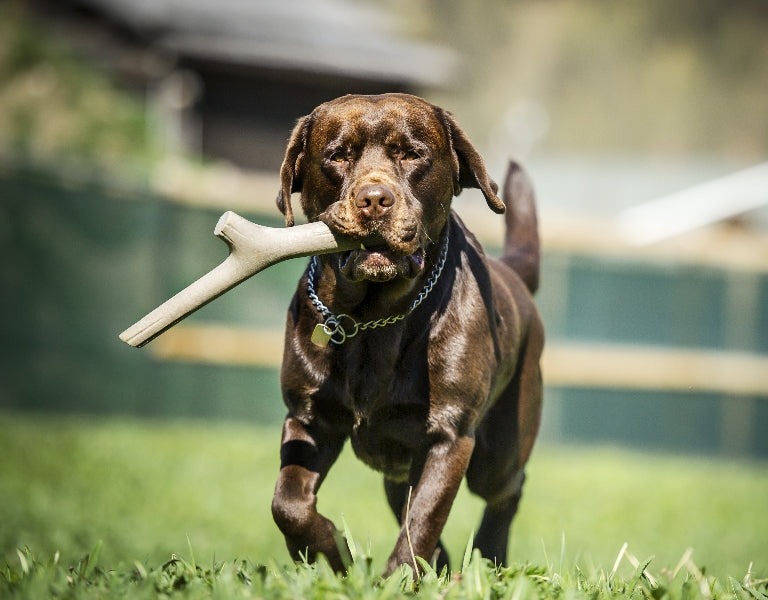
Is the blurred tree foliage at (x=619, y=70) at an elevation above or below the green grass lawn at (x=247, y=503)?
above

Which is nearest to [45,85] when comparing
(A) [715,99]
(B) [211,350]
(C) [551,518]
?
(B) [211,350]

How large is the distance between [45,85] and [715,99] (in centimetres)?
11488

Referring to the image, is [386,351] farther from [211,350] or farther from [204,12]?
→ [204,12]

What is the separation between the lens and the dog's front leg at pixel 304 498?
3.57 m

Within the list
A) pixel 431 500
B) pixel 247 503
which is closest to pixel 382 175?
pixel 431 500

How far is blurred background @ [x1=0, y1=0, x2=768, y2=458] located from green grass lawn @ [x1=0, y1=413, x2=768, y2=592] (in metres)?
0.66

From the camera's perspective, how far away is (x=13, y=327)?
9.34 metres

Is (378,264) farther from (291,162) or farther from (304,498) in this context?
(304,498)

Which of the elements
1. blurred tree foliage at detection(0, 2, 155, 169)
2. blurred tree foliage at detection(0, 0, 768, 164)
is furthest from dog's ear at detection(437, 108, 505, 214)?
blurred tree foliage at detection(0, 0, 768, 164)

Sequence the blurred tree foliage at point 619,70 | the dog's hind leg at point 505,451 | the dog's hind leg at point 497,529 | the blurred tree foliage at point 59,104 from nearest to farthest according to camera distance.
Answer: the dog's hind leg at point 505,451, the dog's hind leg at point 497,529, the blurred tree foliage at point 59,104, the blurred tree foliage at point 619,70

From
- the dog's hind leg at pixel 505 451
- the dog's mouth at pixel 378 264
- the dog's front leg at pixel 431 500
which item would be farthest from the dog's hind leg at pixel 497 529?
the dog's mouth at pixel 378 264

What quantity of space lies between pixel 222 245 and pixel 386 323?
7246 mm

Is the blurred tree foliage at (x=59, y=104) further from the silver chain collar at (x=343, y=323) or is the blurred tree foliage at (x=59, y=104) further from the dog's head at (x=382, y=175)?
the silver chain collar at (x=343, y=323)

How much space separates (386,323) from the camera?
3.80 metres
